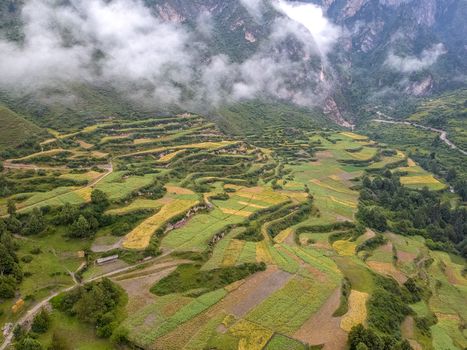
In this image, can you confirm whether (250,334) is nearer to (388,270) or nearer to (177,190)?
(388,270)

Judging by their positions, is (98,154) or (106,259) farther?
(98,154)

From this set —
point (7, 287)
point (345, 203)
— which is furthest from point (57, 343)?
point (345, 203)

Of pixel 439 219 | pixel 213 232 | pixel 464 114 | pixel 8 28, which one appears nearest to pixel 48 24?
pixel 8 28

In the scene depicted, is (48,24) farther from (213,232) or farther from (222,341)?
(222,341)

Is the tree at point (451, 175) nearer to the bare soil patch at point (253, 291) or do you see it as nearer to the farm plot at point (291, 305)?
the farm plot at point (291, 305)

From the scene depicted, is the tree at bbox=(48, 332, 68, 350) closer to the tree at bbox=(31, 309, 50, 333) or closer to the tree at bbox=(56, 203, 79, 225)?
the tree at bbox=(31, 309, 50, 333)

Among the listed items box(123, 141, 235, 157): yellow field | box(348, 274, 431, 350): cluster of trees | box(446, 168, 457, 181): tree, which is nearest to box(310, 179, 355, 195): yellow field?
box(123, 141, 235, 157): yellow field

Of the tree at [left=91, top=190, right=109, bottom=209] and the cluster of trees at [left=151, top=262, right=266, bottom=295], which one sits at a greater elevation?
the tree at [left=91, top=190, right=109, bottom=209]
